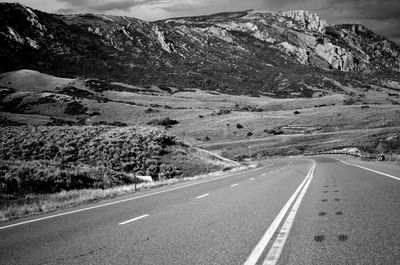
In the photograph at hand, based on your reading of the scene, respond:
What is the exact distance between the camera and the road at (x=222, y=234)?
6.32m

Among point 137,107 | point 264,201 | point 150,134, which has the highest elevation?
point 137,107

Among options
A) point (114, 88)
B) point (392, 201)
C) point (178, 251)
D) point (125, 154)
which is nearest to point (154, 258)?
point (178, 251)

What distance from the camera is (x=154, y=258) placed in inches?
252

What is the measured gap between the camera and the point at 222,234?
8008 millimetres

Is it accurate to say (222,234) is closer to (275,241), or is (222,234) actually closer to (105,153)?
(275,241)

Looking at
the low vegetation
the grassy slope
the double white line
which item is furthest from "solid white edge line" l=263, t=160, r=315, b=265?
the grassy slope

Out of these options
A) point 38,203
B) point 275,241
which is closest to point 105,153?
point 38,203

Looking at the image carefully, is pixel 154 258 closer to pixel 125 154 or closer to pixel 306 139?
pixel 125 154

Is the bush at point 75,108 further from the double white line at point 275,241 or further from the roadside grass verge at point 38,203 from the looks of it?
the double white line at point 275,241

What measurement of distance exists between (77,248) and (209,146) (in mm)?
80977

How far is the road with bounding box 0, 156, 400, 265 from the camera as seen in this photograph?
6.32 meters

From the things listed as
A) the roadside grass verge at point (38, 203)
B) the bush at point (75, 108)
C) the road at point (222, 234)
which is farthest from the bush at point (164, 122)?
the road at point (222, 234)

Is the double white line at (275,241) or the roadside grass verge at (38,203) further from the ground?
the double white line at (275,241)

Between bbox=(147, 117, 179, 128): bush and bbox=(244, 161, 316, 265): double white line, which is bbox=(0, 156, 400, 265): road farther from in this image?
bbox=(147, 117, 179, 128): bush
